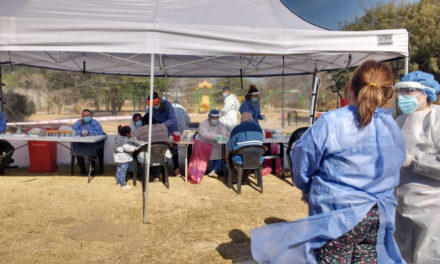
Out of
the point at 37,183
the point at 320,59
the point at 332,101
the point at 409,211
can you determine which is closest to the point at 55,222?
the point at 37,183

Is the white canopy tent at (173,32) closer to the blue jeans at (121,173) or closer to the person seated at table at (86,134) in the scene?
the person seated at table at (86,134)

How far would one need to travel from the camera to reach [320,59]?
629 cm

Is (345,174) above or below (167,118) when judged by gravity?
below

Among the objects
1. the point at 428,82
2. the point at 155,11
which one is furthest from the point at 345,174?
the point at 155,11

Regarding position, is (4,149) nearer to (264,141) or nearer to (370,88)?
(264,141)

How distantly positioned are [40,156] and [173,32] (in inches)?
164

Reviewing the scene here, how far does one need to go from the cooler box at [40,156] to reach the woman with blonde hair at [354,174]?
18.3 ft

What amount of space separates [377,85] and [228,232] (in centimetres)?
240

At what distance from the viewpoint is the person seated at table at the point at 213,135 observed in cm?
525

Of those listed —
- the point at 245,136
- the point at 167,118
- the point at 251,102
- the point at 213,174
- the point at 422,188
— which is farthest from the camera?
the point at 251,102

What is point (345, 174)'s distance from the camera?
1.34m

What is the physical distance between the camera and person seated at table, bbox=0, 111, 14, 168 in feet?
17.6

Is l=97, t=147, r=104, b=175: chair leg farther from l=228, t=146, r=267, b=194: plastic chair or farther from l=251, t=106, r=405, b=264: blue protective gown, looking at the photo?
l=251, t=106, r=405, b=264: blue protective gown

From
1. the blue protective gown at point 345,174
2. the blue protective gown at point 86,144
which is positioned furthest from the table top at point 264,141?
the blue protective gown at point 345,174
